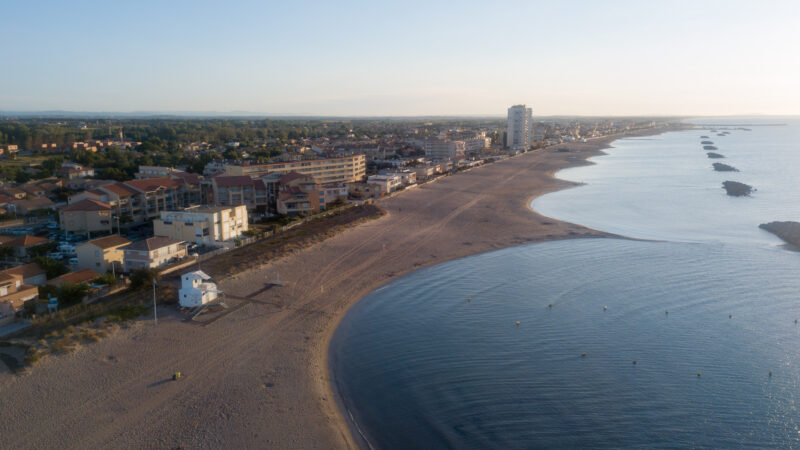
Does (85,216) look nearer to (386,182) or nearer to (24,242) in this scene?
(24,242)

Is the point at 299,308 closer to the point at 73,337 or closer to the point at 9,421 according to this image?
the point at 73,337

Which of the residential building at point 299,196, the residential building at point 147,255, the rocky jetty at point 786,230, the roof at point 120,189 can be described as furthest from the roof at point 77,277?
the rocky jetty at point 786,230

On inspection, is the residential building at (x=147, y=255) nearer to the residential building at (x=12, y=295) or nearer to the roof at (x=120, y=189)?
the residential building at (x=12, y=295)

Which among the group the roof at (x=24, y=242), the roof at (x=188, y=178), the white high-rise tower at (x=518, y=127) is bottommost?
the roof at (x=24, y=242)

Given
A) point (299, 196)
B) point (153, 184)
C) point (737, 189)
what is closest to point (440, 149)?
point (737, 189)

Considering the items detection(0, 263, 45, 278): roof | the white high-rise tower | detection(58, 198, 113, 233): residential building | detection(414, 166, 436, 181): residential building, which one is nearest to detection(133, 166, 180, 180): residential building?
A: detection(58, 198, 113, 233): residential building

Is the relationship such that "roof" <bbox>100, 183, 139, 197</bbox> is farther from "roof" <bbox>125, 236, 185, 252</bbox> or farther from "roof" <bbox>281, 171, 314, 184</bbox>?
"roof" <bbox>125, 236, 185, 252</bbox>
